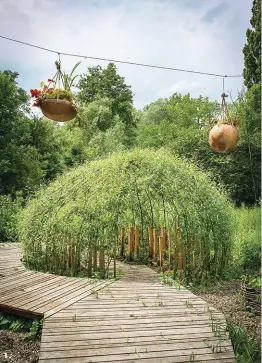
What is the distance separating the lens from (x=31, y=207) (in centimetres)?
637

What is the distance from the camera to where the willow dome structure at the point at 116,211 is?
5492 mm

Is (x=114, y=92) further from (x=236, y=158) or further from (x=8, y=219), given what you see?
(x=8, y=219)

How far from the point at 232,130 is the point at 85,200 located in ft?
8.20

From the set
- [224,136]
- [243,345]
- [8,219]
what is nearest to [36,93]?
[224,136]

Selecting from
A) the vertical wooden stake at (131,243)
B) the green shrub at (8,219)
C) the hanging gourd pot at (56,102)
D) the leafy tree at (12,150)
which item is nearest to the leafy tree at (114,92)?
the leafy tree at (12,150)

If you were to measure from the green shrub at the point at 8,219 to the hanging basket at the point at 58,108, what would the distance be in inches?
229

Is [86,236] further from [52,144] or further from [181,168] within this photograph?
[52,144]

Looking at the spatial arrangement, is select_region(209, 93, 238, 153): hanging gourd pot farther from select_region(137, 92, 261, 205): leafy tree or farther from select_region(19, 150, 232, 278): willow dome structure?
select_region(137, 92, 261, 205): leafy tree

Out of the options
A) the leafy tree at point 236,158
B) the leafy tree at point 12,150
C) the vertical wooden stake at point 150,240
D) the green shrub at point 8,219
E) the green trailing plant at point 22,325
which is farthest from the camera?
the leafy tree at point 12,150

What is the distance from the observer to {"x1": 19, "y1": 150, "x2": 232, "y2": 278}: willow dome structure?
5.49 meters

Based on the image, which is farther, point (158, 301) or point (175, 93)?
point (175, 93)

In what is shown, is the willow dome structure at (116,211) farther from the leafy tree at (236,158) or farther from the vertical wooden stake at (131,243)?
the leafy tree at (236,158)

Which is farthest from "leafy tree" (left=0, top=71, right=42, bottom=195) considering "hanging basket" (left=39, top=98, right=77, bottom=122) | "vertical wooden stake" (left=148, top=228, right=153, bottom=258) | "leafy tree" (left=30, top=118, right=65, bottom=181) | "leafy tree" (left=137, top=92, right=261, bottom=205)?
"hanging basket" (left=39, top=98, right=77, bottom=122)

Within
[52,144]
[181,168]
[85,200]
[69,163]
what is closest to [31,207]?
[85,200]
